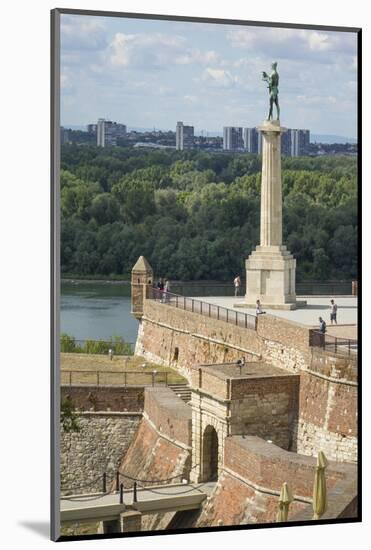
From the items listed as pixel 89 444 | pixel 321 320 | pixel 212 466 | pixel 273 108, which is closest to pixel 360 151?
pixel 273 108

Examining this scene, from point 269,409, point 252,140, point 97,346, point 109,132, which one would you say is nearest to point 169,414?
point 97,346

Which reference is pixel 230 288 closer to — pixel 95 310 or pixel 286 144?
pixel 286 144

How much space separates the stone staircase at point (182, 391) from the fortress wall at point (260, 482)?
4.00 metres

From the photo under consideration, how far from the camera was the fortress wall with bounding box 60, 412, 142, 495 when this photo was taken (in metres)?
22.5

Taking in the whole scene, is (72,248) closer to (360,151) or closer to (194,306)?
(360,151)

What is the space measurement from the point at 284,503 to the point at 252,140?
5665 millimetres

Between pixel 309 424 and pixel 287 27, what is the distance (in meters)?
6.14

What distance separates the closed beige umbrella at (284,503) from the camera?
2041 cm

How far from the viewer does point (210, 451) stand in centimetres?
2394

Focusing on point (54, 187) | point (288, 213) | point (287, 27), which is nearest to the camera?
point (54, 187)

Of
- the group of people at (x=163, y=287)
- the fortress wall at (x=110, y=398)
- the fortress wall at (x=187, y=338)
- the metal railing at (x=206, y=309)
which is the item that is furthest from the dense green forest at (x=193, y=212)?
the fortress wall at (x=110, y=398)

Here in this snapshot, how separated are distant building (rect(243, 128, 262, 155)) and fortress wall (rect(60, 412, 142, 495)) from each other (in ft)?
16.7

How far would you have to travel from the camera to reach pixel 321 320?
76.8ft

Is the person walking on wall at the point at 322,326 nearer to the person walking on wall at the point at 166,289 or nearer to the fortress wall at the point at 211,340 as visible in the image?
the fortress wall at the point at 211,340
